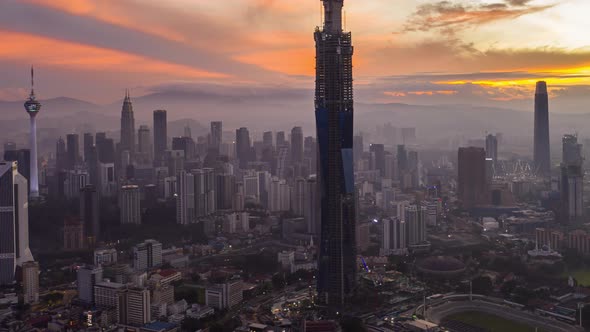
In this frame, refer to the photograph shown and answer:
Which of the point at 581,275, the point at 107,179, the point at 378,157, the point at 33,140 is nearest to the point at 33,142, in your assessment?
the point at 33,140

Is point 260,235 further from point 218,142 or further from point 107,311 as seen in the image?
point 218,142

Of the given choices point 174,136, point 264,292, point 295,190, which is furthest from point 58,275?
point 174,136

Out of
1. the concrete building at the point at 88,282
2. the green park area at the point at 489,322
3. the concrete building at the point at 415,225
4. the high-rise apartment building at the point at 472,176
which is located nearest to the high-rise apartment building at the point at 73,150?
the concrete building at the point at 88,282

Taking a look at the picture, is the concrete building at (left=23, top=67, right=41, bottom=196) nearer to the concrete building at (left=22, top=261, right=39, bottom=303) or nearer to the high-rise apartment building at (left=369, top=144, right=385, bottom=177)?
the concrete building at (left=22, top=261, right=39, bottom=303)

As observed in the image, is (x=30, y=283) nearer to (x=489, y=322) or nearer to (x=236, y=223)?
(x=236, y=223)

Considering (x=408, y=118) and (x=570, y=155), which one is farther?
(x=408, y=118)

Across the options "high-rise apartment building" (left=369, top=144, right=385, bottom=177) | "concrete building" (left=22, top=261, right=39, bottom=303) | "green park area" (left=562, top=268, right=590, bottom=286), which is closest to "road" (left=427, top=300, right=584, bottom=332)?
"green park area" (left=562, top=268, right=590, bottom=286)
